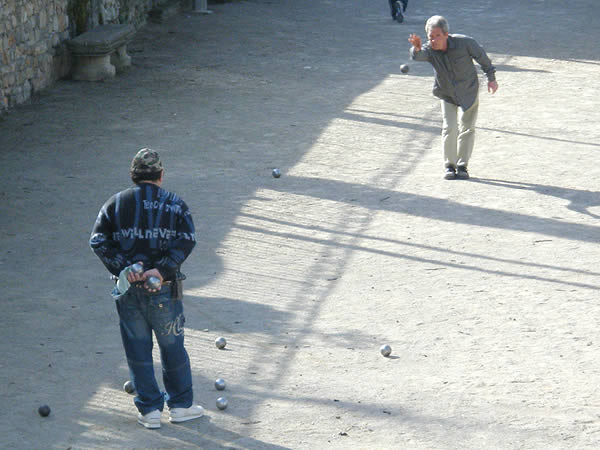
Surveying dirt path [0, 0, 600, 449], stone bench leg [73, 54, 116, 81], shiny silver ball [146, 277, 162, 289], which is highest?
shiny silver ball [146, 277, 162, 289]

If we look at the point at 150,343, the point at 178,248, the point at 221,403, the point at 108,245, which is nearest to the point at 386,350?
the point at 221,403

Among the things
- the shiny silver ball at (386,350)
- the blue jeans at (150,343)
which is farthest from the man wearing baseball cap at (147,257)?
the shiny silver ball at (386,350)

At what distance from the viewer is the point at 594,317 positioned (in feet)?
26.0

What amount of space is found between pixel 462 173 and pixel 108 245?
626 cm

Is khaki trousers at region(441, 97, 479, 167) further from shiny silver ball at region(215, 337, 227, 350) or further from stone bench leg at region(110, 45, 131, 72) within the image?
stone bench leg at region(110, 45, 131, 72)

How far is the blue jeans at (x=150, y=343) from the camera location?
6215 mm

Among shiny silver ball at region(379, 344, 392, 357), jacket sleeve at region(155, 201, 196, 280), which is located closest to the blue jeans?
jacket sleeve at region(155, 201, 196, 280)

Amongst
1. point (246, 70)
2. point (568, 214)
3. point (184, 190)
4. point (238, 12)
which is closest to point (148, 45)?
point (246, 70)

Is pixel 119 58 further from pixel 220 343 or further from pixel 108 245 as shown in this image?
pixel 108 245

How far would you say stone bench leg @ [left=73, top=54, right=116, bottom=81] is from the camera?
17.0 meters

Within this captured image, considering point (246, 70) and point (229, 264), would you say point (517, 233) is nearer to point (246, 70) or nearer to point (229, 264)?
point (229, 264)

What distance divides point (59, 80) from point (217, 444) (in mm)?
11906

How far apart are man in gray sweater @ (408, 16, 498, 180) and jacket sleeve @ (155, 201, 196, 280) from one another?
5.57 meters

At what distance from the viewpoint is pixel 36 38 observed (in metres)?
16.2
